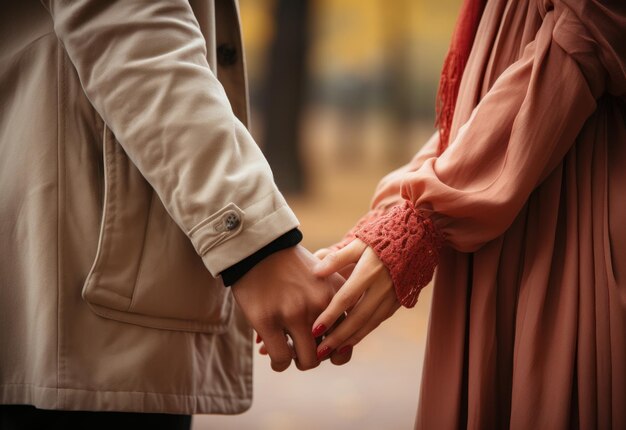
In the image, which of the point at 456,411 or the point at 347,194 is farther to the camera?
the point at 347,194

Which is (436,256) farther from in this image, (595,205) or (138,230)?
(138,230)

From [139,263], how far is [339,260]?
0.45 m

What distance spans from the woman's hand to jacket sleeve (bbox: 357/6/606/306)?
31 millimetres

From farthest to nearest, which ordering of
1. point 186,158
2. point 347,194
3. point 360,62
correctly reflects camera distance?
point 360,62
point 347,194
point 186,158

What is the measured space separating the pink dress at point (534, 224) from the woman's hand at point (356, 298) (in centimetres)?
4

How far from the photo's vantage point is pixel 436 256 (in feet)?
4.79

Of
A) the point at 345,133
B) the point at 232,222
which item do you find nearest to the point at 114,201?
the point at 232,222

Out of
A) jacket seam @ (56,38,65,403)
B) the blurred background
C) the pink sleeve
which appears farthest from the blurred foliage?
jacket seam @ (56,38,65,403)

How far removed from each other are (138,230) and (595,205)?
1002 millimetres

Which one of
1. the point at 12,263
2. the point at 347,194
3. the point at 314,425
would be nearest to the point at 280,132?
the point at 347,194

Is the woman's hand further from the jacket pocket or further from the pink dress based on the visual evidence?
the jacket pocket

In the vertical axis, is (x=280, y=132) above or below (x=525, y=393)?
below

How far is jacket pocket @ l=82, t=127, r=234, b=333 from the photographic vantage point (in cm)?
141

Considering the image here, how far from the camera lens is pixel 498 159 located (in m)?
1.42
